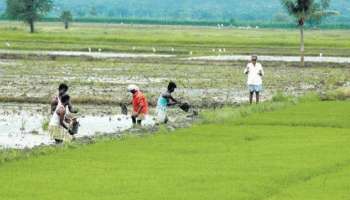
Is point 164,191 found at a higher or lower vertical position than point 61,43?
higher

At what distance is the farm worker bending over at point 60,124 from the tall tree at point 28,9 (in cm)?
7114

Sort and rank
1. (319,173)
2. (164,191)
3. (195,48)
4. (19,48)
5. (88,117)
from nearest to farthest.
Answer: (164,191), (319,173), (88,117), (19,48), (195,48)

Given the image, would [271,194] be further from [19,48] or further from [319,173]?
[19,48]

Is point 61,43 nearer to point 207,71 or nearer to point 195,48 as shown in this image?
point 195,48

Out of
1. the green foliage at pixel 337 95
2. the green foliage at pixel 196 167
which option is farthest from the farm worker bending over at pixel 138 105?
the green foliage at pixel 337 95

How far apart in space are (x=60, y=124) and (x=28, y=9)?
237 feet

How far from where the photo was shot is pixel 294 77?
38.2 m

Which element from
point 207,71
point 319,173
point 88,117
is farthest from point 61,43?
point 319,173

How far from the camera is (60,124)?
→ 17.7m

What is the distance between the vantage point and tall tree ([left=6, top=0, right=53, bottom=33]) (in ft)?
291

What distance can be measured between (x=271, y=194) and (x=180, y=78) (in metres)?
24.4

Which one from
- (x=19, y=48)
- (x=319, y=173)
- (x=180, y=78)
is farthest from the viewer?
(x=19, y=48)

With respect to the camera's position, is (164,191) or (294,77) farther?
(294,77)

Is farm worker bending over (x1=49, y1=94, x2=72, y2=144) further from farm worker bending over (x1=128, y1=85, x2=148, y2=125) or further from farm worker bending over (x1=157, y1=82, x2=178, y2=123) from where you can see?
farm worker bending over (x1=157, y1=82, x2=178, y2=123)
